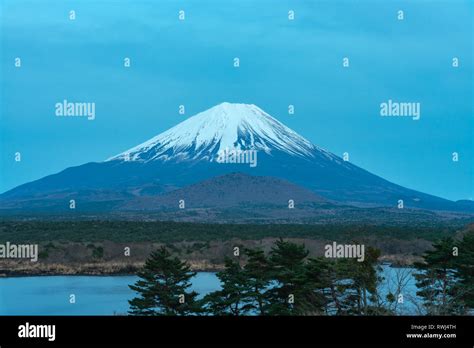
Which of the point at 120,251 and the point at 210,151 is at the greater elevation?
the point at 210,151

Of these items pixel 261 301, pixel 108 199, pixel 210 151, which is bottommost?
pixel 261 301

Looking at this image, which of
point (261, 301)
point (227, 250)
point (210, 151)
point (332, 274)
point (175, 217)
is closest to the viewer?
point (332, 274)

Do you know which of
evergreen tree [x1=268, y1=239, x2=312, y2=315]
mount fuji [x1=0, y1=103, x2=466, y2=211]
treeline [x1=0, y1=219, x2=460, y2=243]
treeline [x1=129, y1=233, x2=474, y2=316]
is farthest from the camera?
mount fuji [x1=0, y1=103, x2=466, y2=211]

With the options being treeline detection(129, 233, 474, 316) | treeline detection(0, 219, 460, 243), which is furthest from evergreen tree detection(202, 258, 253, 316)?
treeline detection(0, 219, 460, 243)

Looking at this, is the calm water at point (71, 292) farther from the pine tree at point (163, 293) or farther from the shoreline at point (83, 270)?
the pine tree at point (163, 293)

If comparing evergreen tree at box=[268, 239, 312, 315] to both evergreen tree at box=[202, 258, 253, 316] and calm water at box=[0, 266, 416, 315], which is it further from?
calm water at box=[0, 266, 416, 315]

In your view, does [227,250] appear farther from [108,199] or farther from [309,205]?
[108,199]
